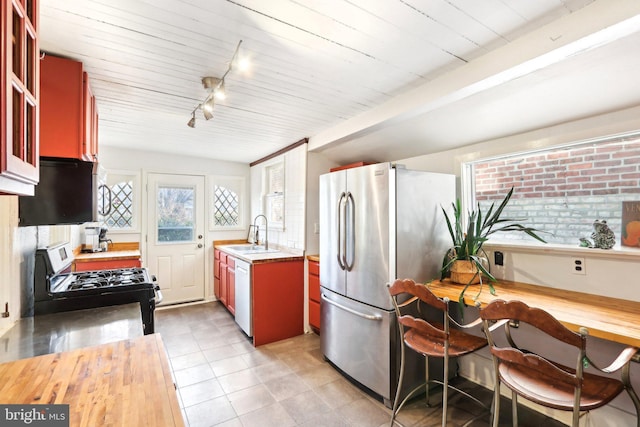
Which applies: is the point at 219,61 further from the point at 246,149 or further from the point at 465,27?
the point at 246,149

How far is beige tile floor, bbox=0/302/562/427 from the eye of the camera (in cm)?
142

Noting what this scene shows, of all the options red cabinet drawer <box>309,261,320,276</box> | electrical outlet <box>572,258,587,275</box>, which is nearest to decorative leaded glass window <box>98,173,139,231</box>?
red cabinet drawer <box>309,261,320,276</box>

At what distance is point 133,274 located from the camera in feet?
7.55

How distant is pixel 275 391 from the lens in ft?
7.43

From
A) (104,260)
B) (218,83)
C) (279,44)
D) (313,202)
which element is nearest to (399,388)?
(313,202)

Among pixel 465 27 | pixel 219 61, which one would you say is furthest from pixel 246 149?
pixel 465 27

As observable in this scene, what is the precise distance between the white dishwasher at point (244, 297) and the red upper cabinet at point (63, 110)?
6.13ft

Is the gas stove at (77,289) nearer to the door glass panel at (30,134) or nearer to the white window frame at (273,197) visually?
the door glass panel at (30,134)

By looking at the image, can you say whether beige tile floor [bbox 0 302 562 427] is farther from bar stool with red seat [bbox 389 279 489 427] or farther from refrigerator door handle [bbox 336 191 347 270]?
refrigerator door handle [bbox 336 191 347 270]

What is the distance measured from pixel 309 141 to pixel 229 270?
75.8 inches

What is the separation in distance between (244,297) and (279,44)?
8.43ft

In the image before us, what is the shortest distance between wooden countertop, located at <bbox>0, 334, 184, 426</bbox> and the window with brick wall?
248 cm

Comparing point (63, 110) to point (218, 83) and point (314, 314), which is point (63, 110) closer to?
point (218, 83)

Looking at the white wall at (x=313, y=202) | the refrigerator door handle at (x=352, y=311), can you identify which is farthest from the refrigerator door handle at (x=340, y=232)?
the white wall at (x=313, y=202)
